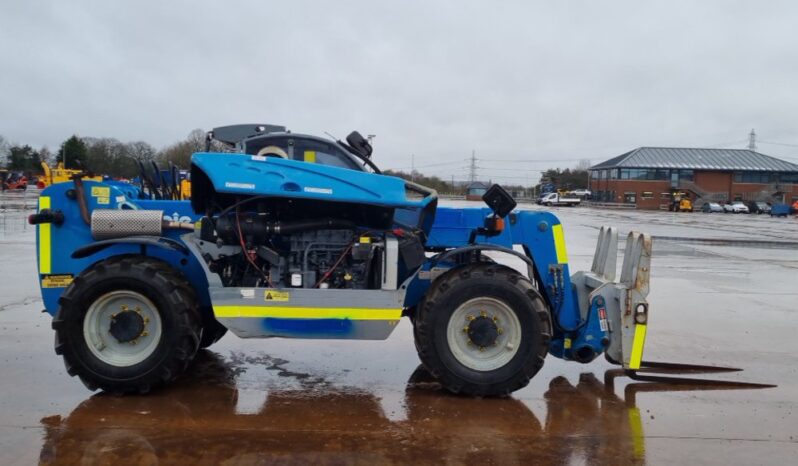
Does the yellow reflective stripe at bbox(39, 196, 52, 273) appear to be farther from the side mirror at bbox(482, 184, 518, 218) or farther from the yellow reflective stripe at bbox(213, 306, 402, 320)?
the side mirror at bbox(482, 184, 518, 218)

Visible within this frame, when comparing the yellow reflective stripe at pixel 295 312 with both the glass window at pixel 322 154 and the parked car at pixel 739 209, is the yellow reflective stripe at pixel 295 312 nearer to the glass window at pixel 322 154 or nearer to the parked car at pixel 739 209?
the glass window at pixel 322 154

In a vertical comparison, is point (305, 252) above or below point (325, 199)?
below

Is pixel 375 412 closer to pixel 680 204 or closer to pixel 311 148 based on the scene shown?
pixel 311 148

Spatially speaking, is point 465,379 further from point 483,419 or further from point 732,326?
point 732,326

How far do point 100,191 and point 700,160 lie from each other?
8643 centimetres

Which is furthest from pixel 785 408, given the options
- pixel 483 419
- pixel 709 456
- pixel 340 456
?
pixel 340 456

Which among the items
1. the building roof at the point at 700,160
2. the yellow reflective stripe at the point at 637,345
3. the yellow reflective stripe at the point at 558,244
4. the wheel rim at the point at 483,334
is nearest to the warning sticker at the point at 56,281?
the wheel rim at the point at 483,334

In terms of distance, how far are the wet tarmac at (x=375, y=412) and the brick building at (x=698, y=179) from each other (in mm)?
76542

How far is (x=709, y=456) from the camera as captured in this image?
407cm

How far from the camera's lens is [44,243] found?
206 inches

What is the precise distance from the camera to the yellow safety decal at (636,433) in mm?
4129

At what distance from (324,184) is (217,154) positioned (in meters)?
0.82

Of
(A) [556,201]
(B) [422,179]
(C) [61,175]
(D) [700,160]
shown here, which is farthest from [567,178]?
(C) [61,175]

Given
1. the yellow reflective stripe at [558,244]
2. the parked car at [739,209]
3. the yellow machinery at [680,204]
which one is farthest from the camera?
the parked car at [739,209]
